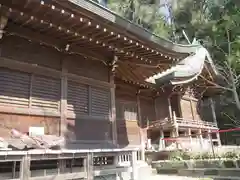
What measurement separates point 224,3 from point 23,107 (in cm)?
2182

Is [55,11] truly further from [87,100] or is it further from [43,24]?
[87,100]

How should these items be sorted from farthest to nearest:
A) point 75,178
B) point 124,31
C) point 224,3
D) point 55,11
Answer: point 224,3 → point 124,31 → point 75,178 → point 55,11

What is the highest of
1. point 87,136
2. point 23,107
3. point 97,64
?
point 97,64

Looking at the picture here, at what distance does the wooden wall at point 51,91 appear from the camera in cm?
462

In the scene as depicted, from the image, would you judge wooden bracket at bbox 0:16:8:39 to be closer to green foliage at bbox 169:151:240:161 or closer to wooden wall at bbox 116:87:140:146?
wooden wall at bbox 116:87:140:146

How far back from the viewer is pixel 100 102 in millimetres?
6082

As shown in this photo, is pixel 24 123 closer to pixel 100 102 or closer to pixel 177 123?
pixel 100 102

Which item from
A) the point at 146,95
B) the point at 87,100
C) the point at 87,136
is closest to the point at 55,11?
the point at 87,100

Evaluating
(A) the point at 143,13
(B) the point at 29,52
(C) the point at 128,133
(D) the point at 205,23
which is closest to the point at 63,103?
(B) the point at 29,52

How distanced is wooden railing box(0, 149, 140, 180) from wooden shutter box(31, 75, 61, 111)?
122cm

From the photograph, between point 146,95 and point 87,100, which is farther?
point 146,95

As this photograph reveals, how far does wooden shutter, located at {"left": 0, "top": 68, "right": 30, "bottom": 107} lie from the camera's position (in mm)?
4539

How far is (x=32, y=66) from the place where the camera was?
4.95m

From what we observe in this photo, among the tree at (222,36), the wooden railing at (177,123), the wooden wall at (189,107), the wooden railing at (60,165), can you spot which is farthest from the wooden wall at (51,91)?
the tree at (222,36)
